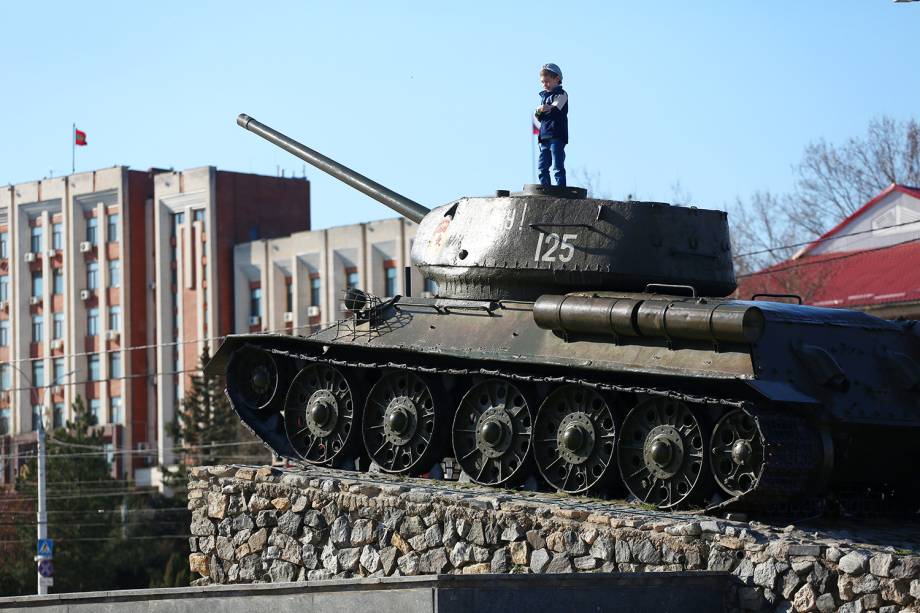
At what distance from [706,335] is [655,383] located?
122 centimetres

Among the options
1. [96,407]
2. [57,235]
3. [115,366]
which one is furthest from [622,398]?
[57,235]

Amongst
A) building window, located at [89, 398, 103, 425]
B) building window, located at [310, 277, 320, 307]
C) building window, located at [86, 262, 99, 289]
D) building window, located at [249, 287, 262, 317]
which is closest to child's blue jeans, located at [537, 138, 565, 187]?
building window, located at [310, 277, 320, 307]

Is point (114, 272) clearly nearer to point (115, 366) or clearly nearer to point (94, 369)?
point (115, 366)

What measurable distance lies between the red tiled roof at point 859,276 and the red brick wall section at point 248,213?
20.5 meters

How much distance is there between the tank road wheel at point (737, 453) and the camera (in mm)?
17125

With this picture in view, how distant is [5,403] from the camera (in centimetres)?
7038

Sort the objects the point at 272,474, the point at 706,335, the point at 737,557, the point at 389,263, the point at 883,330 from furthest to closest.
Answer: the point at 389,263, the point at 272,474, the point at 883,330, the point at 706,335, the point at 737,557

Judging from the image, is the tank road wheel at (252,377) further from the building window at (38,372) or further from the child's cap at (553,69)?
the building window at (38,372)

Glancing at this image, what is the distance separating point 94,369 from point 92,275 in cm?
367

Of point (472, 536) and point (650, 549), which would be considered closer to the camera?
point (650, 549)

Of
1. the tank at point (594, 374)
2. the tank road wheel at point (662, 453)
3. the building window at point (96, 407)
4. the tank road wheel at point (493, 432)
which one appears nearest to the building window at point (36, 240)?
the building window at point (96, 407)

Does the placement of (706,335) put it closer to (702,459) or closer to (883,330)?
(702,459)

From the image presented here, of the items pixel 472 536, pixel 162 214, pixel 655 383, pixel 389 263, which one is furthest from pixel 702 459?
pixel 162 214

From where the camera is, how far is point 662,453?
18.0 meters
